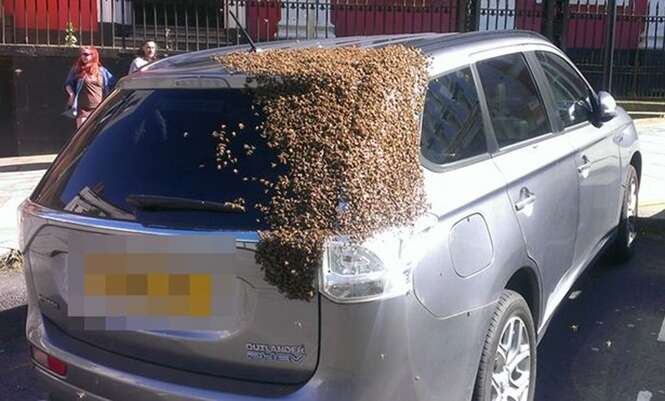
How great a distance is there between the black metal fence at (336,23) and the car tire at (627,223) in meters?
4.84

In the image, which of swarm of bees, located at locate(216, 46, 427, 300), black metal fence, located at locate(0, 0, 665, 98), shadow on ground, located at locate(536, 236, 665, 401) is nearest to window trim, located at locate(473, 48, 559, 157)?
swarm of bees, located at locate(216, 46, 427, 300)

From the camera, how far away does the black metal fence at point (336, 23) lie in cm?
1179

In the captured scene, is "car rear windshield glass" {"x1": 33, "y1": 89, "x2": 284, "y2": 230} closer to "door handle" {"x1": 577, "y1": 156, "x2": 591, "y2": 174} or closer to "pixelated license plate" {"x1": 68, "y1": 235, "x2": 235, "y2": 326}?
"pixelated license plate" {"x1": 68, "y1": 235, "x2": 235, "y2": 326}

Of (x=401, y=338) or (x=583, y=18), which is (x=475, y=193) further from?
(x=583, y=18)

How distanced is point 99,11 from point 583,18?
341 inches

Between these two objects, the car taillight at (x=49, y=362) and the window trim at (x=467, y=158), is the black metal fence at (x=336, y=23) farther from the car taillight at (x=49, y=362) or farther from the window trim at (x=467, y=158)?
the car taillight at (x=49, y=362)

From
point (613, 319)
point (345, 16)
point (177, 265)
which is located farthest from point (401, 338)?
point (345, 16)

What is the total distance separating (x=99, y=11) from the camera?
11.8 meters

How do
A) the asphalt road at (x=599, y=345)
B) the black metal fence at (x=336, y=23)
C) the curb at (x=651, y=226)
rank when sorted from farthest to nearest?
the black metal fence at (x=336, y=23) < the curb at (x=651, y=226) < the asphalt road at (x=599, y=345)

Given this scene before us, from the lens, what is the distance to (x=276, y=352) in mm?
2518

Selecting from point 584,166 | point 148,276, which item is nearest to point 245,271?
point 148,276

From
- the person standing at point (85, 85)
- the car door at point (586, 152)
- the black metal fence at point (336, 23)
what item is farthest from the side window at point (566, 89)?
the person standing at point (85, 85)

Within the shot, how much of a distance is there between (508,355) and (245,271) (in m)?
1.28

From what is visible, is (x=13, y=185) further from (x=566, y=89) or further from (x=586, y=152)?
(x=586, y=152)
